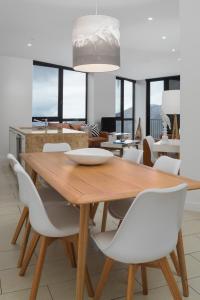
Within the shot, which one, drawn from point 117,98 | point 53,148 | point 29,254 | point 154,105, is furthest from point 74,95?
point 29,254

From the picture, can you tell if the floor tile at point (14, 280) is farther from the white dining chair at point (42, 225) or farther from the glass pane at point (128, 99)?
the glass pane at point (128, 99)

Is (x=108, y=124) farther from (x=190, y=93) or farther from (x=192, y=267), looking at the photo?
(x=192, y=267)

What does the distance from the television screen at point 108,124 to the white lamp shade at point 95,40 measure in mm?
7287

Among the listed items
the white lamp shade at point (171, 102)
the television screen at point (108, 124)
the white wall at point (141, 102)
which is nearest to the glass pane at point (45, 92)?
the television screen at point (108, 124)

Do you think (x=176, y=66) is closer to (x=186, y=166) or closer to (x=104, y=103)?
(x=104, y=103)

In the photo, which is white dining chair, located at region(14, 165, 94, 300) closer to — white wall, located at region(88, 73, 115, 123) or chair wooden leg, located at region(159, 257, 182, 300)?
chair wooden leg, located at region(159, 257, 182, 300)

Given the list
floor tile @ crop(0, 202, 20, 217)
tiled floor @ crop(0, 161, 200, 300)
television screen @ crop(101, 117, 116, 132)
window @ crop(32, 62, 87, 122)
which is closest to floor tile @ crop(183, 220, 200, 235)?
tiled floor @ crop(0, 161, 200, 300)

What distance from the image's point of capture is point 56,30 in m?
6.68

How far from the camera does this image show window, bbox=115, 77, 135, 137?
38.2 feet

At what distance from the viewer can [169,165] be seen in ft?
8.21

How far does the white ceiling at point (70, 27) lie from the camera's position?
5.43 meters

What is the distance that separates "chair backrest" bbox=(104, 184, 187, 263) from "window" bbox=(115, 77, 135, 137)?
10.2 metres

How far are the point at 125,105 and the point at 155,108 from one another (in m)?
1.15

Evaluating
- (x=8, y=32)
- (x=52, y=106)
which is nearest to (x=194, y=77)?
(x=8, y=32)
